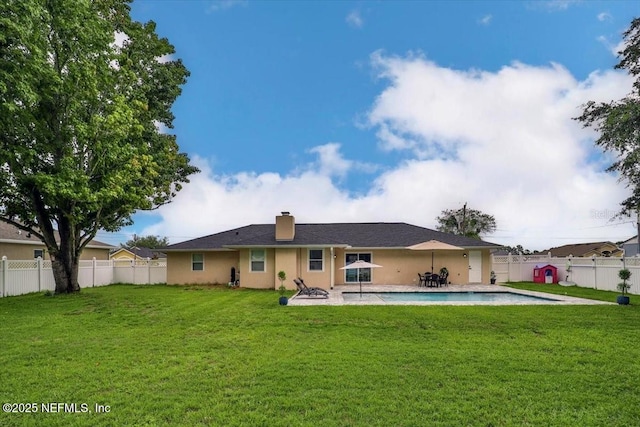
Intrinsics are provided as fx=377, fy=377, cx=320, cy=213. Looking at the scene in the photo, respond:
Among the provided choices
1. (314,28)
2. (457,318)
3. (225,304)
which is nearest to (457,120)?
(314,28)

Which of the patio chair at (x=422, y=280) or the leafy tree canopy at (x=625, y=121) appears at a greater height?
the leafy tree canopy at (x=625, y=121)

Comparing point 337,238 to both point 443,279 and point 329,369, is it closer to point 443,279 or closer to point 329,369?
point 443,279

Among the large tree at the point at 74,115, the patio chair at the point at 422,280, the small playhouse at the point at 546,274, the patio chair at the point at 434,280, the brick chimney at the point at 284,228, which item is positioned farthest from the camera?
the small playhouse at the point at 546,274

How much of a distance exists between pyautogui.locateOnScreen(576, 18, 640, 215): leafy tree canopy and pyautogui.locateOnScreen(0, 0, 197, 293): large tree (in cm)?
1850

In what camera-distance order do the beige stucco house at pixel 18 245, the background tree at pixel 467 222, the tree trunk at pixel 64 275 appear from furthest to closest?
the background tree at pixel 467 222 < the beige stucco house at pixel 18 245 < the tree trunk at pixel 64 275

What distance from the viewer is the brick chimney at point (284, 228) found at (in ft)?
63.8

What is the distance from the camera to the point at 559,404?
4.58m

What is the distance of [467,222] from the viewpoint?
5072 centimetres

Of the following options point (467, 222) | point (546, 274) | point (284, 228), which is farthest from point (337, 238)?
point (467, 222)

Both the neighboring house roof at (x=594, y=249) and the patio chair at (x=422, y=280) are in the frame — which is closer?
the patio chair at (x=422, y=280)

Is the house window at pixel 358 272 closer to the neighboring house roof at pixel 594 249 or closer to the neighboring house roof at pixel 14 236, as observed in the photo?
the neighboring house roof at pixel 14 236

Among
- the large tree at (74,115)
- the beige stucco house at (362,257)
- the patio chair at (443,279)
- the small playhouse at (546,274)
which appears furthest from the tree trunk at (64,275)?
the small playhouse at (546,274)

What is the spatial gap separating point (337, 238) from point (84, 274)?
1457cm

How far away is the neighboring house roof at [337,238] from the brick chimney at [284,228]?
13.2 inches
